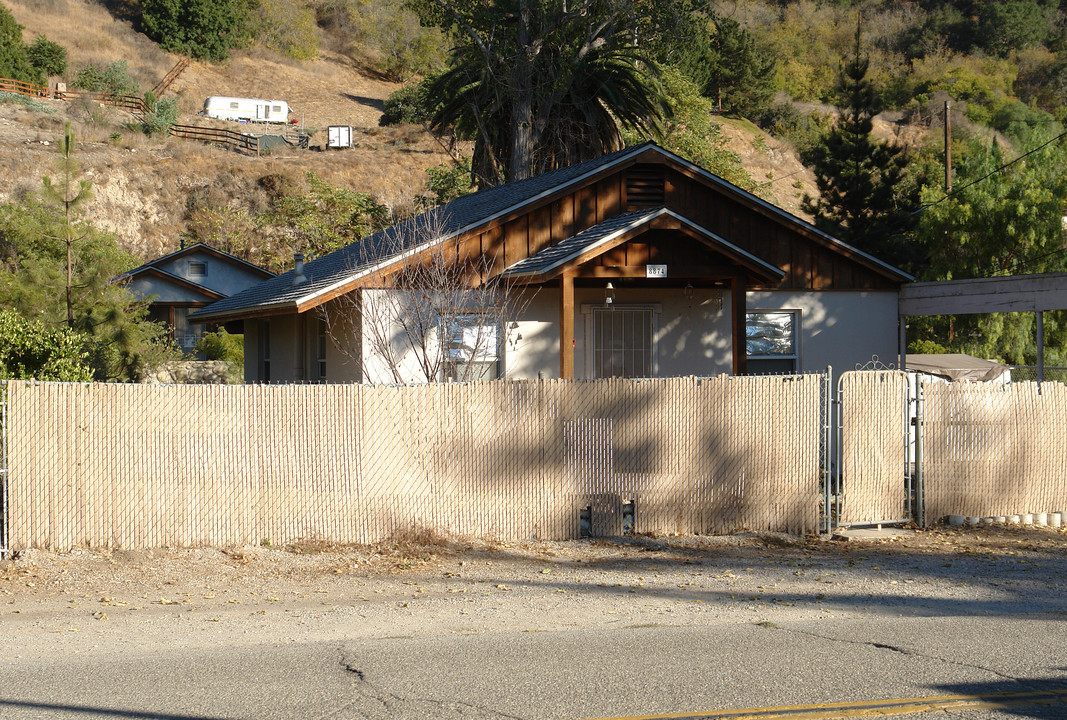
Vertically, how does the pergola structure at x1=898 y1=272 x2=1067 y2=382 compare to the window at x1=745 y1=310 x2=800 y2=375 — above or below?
above

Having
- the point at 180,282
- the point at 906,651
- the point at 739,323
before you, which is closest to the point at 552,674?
the point at 906,651

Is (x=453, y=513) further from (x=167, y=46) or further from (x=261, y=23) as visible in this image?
(x=261, y=23)

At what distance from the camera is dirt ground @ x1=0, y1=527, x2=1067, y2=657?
25.7ft

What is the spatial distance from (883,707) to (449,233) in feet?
33.6

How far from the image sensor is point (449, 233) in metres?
14.7

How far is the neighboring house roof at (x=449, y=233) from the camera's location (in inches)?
559

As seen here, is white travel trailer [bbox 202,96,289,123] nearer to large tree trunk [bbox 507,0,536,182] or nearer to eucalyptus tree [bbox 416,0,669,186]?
eucalyptus tree [bbox 416,0,669,186]

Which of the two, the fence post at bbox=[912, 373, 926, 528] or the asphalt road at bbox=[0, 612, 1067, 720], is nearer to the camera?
the asphalt road at bbox=[0, 612, 1067, 720]

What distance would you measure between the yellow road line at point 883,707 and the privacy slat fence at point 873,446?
5632mm

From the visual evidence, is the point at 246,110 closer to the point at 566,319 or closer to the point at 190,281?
the point at 190,281

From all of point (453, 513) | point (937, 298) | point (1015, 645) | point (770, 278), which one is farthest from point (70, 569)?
point (937, 298)

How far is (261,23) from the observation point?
90.5m

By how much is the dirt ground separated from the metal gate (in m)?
0.52

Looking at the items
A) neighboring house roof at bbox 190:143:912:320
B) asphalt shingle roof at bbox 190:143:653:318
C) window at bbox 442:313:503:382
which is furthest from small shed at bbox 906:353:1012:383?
window at bbox 442:313:503:382
